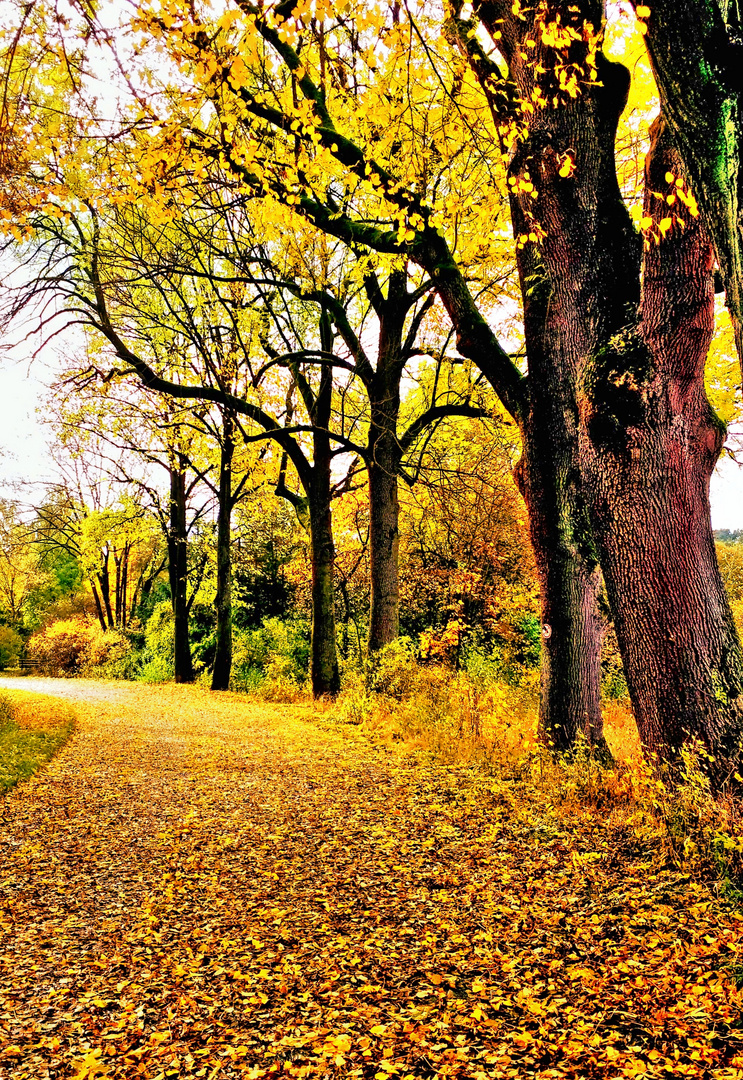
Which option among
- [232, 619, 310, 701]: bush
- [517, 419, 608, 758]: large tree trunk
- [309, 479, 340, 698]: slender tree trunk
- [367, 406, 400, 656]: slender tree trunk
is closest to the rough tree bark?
[367, 406, 400, 656]: slender tree trunk

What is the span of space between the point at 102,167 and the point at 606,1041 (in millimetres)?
8462

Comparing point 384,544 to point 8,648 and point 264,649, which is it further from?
point 8,648

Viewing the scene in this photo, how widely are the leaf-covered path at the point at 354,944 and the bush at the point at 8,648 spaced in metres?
26.3

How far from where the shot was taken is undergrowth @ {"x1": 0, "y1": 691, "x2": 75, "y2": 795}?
706 cm

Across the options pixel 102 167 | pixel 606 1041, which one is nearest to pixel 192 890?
pixel 606 1041

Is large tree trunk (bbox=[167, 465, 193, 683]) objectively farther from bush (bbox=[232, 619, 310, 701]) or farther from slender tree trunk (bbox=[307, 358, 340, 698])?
slender tree trunk (bbox=[307, 358, 340, 698])

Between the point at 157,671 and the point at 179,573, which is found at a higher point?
the point at 179,573

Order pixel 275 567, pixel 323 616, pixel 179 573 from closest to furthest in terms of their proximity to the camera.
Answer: pixel 323 616 → pixel 179 573 → pixel 275 567

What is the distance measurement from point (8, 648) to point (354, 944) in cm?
3055

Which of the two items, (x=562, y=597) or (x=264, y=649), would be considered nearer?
(x=562, y=597)

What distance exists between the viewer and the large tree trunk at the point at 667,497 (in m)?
4.08

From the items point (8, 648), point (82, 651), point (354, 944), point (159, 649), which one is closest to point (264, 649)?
point (159, 649)

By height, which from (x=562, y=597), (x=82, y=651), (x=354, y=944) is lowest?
(x=82, y=651)

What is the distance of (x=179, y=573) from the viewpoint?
19.5 m
